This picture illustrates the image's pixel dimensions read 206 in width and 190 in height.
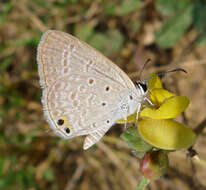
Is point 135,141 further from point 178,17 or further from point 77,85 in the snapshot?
point 178,17

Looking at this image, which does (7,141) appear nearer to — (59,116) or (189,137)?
(59,116)

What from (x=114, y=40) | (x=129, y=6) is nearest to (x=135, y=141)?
(x=129, y=6)

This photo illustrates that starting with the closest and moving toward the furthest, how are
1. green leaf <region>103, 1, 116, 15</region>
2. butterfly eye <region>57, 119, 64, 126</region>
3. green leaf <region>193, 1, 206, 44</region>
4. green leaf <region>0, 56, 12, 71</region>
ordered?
butterfly eye <region>57, 119, 64, 126</region> → green leaf <region>193, 1, 206, 44</region> → green leaf <region>0, 56, 12, 71</region> → green leaf <region>103, 1, 116, 15</region>

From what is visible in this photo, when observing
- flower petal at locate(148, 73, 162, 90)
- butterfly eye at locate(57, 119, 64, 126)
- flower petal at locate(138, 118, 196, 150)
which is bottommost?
butterfly eye at locate(57, 119, 64, 126)

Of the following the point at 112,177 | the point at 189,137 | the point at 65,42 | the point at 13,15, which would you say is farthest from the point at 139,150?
the point at 13,15

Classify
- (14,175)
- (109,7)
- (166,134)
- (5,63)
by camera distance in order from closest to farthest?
(166,134)
(14,175)
(5,63)
(109,7)

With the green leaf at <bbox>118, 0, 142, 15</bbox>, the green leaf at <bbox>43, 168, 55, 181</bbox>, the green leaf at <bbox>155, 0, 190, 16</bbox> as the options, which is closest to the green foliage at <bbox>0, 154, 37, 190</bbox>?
the green leaf at <bbox>43, 168, 55, 181</bbox>

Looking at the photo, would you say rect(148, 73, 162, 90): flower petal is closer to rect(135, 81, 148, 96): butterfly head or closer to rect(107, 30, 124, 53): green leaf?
rect(135, 81, 148, 96): butterfly head
